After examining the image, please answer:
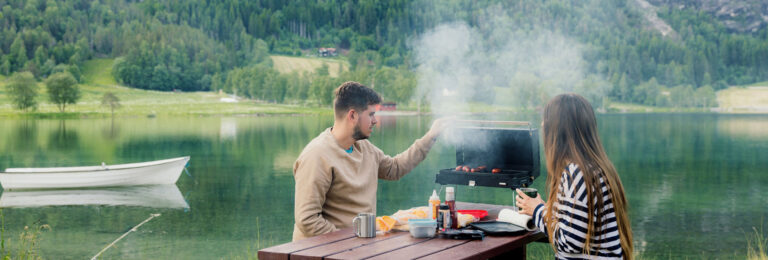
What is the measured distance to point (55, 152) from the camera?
4050 cm

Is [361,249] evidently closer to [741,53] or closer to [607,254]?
[607,254]

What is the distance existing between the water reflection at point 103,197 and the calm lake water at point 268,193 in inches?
15.1

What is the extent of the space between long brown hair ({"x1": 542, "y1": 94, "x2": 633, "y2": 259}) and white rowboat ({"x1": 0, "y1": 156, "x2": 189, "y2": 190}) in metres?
21.7

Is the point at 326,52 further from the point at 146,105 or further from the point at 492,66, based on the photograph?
the point at 492,66

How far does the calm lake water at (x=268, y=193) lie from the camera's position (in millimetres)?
15188

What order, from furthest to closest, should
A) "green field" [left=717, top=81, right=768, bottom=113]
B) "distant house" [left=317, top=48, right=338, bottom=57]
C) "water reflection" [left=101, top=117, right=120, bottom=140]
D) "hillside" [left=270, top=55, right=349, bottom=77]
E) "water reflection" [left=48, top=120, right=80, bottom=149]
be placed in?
1. "distant house" [left=317, top=48, right=338, bottom=57]
2. "hillside" [left=270, top=55, right=349, bottom=77]
3. "green field" [left=717, top=81, right=768, bottom=113]
4. "water reflection" [left=101, top=117, right=120, bottom=140]
5. "water reflection" [left=48, top=120, right=80, bottom=149]

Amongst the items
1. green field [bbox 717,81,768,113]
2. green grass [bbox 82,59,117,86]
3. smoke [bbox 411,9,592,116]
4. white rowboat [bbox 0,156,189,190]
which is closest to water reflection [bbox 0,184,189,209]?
white rowboat [bbox 0,156,189,190]

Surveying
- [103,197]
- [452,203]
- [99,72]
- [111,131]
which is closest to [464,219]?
[452,203]

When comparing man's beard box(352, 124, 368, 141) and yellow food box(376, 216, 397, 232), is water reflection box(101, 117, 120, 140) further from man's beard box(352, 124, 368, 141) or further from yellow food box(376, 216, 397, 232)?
yellow food box(376, 216, 397, 232)

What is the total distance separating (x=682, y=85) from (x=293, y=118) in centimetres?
6267

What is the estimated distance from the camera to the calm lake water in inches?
598

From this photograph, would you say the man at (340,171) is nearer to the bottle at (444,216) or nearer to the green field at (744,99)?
the bottle at (444,216)

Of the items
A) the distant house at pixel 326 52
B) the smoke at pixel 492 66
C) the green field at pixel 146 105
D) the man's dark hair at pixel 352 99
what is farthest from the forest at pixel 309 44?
the man's dark hair at pixel 352 99

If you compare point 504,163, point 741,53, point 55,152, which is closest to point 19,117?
point 55,152
